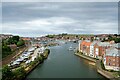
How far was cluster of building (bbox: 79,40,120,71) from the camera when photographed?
749cm

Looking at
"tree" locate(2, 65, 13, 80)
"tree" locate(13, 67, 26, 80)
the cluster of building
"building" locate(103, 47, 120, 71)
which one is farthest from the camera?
the cluster of building

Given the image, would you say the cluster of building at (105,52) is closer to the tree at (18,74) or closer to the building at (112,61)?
the building at (112,61)

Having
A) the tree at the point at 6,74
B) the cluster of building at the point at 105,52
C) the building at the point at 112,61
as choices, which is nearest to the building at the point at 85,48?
the cluster of building at the point at 105,52

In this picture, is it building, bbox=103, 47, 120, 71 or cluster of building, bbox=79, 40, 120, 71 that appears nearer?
building, bbox=103, 47, 120, 71

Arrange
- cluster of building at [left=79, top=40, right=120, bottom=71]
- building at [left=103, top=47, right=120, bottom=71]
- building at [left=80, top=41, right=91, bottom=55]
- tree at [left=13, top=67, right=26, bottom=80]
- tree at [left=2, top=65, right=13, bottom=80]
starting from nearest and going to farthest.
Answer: tree at [left=2, top=65, right=13, bottom=80]
tree at [left=13, top=67, right=26, bottom=80]
building at [left=103, top=47, right=120, bottom=71]
cluster of building at [left=79, top=40, right=120, bottom=71]
building at [left=80, top=41, right=91, bottom=55]

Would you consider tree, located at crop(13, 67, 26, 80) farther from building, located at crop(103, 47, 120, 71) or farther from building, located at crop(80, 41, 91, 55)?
building, located at crop(80, 41, 91, 55)

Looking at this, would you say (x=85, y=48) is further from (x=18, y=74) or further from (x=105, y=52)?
(x=18, y=74)

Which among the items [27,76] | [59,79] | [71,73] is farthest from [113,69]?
[27,76]

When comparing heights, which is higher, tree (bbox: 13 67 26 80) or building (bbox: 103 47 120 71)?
building (bbox: 103 47 120 71)

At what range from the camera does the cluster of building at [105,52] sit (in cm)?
749

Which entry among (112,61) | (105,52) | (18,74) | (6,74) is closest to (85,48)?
(105,52)

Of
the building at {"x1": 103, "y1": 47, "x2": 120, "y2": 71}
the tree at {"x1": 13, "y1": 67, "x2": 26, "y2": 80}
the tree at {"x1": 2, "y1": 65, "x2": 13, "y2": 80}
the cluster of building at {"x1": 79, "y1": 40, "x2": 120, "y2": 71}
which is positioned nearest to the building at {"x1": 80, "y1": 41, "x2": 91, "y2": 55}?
the cluster of building at {"x1": 79, "y1": 40, "x2": 120, "y2": 71}

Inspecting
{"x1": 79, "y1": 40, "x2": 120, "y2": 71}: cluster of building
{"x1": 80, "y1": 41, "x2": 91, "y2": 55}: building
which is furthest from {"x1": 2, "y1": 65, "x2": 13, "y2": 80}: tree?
{"x1": 80, "y1": 41, "x2": 91, "y2": 55}: building

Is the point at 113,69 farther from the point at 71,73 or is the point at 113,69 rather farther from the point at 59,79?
the point at 59,79
